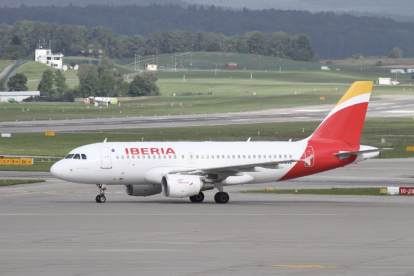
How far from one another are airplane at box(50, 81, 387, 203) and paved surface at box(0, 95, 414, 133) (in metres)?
69.5

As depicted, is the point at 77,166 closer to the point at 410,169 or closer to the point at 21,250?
the point at 21,250

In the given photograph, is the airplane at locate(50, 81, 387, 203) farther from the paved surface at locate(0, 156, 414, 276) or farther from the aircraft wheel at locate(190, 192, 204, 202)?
the paved surface at locate(0, 156, 414, 276)

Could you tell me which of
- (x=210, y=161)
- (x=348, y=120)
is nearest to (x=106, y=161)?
(x=210, y=161)

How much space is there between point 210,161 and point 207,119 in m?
87.7

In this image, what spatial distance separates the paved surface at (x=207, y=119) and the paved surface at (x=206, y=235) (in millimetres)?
69601

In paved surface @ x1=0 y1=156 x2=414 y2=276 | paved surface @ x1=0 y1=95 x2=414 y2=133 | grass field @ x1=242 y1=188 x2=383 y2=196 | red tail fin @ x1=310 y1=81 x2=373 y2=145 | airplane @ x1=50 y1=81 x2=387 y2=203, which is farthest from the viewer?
paved surface @ x1=0 y1=95 x2=414 y2=133

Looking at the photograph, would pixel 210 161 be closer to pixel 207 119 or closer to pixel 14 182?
pixel 14 182

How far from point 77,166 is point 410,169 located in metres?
36.3

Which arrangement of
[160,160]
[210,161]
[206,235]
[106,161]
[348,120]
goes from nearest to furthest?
[206,235] < [106,161] < [160,160] < [210,161] < [348,120]

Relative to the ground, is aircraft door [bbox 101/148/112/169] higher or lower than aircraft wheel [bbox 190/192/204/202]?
higher

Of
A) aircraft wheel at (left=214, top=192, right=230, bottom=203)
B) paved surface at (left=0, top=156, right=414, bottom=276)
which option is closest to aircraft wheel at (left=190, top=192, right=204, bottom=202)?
paved surface at (left=0, top=156, right=414, bottom=276)

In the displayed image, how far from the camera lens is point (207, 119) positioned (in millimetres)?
131125

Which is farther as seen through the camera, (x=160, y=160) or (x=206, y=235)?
(x=160, y=160)

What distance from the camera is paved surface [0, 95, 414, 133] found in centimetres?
11700
